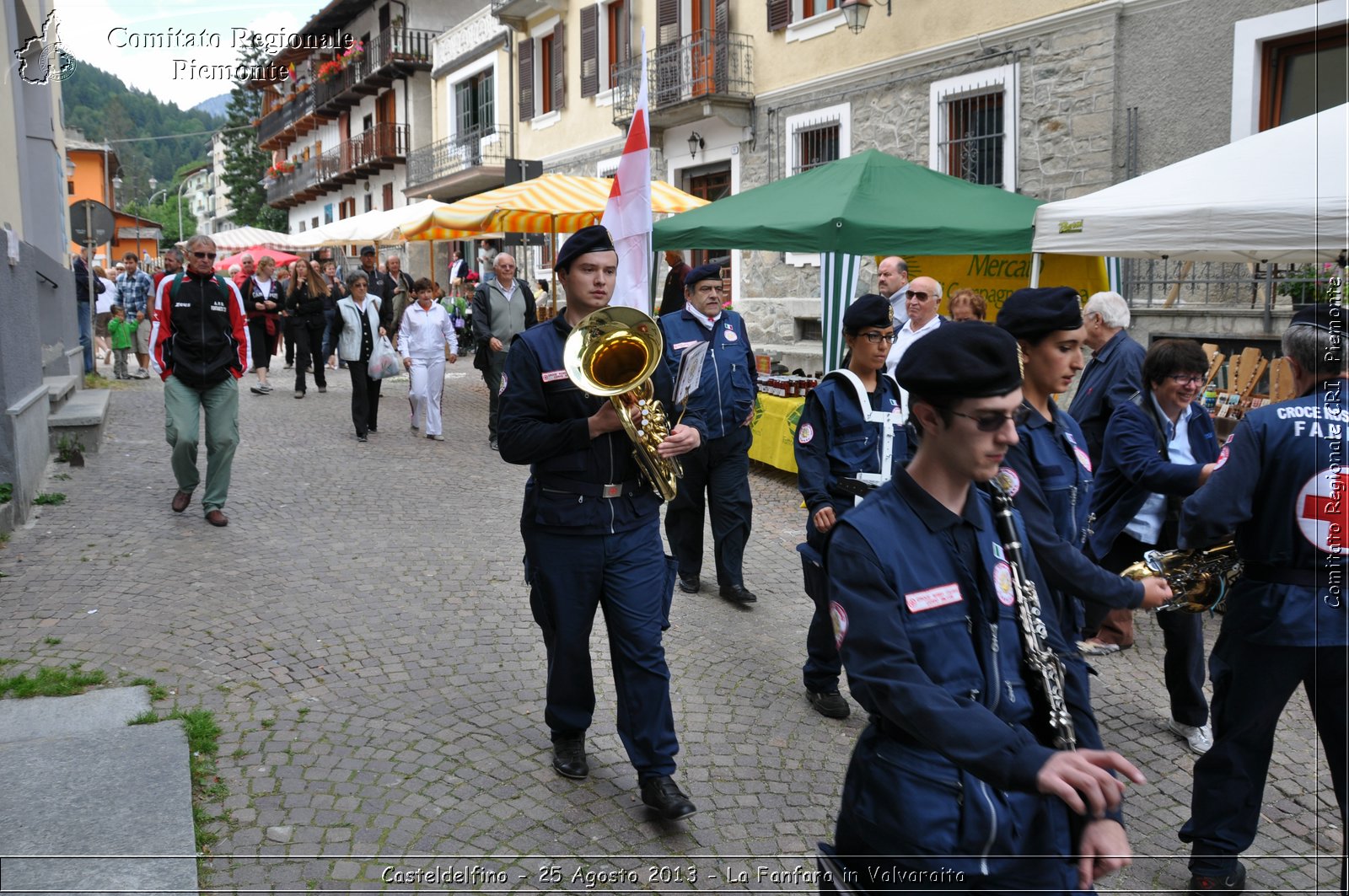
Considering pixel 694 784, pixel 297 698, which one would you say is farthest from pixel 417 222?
pixel 694 784

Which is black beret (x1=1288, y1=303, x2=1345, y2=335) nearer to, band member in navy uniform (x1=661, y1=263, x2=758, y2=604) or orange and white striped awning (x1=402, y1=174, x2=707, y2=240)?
band member in navy uniform (x1=661, y1=263, x2=758, y2=604)

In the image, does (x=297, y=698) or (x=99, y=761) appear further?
(x=297, y=698)

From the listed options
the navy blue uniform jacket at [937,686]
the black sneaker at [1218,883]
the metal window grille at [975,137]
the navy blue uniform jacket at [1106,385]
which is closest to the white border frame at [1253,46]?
the metal window grille at [975,137]

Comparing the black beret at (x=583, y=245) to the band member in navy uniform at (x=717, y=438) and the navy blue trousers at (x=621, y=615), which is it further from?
the band member in navy uniform at (x=717, y=438)

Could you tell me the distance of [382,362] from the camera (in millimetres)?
11805

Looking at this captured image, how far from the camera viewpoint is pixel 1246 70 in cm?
1068

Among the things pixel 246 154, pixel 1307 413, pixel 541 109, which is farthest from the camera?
pixel 246 154

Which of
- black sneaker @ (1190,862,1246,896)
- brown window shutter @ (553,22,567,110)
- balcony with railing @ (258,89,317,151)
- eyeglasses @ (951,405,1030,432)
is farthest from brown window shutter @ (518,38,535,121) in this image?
eyeglasses @ (951,405,1030,432)

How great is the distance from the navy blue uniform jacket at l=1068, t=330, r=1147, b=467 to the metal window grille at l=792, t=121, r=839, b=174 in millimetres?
11415

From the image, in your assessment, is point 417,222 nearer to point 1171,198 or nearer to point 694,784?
point 1171,198

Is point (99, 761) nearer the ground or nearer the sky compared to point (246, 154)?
nearer the ground

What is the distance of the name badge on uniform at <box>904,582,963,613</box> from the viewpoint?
81.1 inches

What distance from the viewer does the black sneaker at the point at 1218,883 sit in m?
3.49

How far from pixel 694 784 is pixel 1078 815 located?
2372 mm
